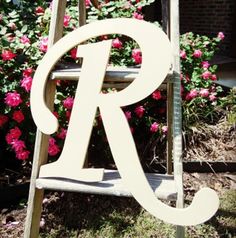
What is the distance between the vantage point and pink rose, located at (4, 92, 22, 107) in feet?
7.13

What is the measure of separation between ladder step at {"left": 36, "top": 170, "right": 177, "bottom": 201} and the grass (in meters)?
0.69

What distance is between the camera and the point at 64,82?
2436mm

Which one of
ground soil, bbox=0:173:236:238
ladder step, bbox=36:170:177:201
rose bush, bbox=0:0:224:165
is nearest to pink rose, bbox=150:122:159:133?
rose bush, bbox=0:0:224:165

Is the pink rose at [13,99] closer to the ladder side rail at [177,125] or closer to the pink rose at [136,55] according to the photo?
the pink rose at [136,55]

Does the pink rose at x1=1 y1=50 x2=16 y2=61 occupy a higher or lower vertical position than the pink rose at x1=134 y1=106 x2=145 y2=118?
higher

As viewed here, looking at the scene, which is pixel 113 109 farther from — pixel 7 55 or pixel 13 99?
pixel 7 55

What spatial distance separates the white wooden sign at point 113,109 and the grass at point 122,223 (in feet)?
2.47

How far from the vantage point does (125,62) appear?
2.60 metres

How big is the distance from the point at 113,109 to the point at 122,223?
103cm

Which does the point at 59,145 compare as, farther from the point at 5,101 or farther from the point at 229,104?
the point at 229,104

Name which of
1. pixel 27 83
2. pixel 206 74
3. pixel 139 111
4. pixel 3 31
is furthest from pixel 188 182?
pixel 3 31

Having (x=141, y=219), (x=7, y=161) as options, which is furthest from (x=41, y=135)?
(x=7, y=161)

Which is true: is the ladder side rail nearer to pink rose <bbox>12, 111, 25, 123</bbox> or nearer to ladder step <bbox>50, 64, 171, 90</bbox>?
ladder step <bbox>50, 64, 171, 90</bbox>

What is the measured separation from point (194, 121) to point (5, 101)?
137 centimetres
